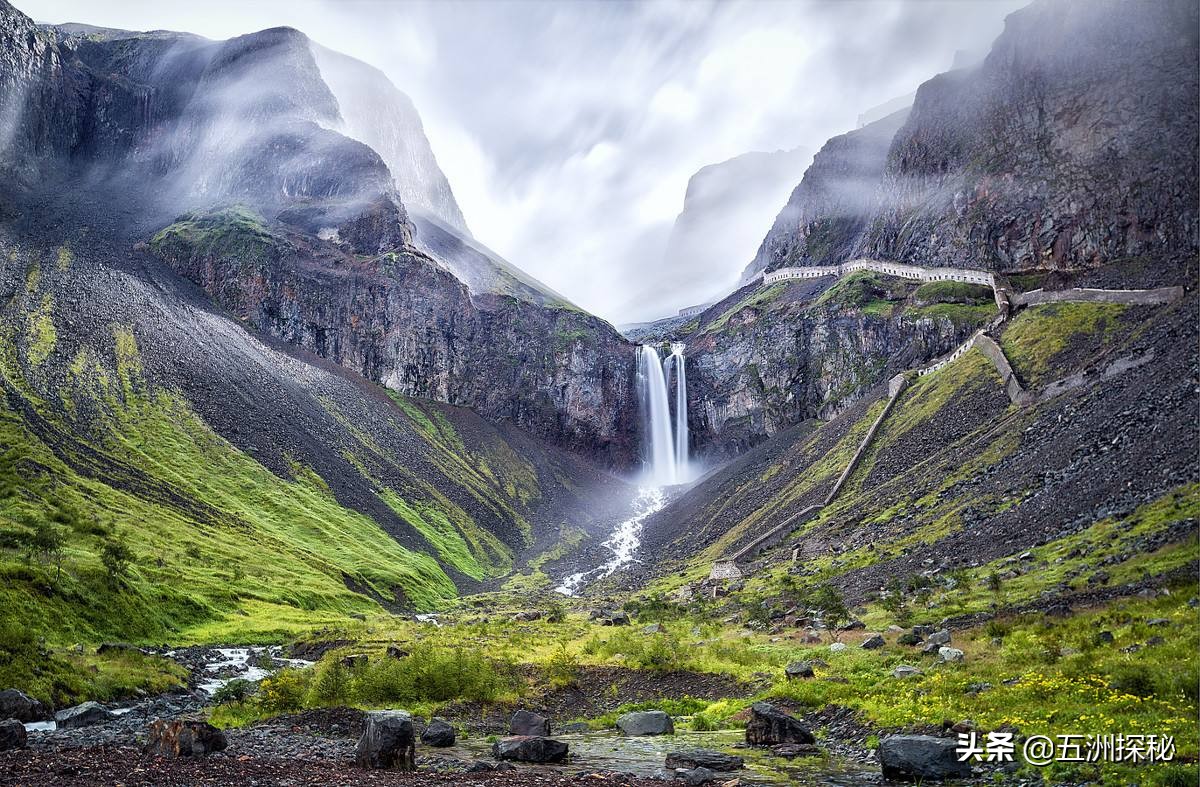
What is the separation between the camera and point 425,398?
555ft

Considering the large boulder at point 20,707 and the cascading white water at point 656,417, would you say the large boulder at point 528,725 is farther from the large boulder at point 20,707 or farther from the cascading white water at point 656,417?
the cascading white water at point 656,417

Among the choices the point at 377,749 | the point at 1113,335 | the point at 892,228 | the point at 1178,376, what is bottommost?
the point at 377,749

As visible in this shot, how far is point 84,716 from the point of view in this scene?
26.7 metres

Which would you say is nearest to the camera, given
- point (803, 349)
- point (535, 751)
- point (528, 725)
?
point (535, 751)

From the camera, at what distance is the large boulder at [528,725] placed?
22.0 m

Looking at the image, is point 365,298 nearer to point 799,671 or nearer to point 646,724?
point 799,671

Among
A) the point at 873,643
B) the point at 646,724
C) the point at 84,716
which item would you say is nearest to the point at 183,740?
the point at 84,716

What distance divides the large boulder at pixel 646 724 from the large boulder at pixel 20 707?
74.6 feet

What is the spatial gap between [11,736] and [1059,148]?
5869 inches

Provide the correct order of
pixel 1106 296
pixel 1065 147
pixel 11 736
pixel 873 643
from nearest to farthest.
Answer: pixel 11 736, pixel 873 643, pixel 1106 296, pixel 1065 147

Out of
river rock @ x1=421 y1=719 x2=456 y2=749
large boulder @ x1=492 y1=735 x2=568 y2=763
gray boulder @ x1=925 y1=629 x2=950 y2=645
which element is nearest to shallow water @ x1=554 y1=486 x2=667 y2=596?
gray boulder @ x1=925 y1=629 x2=950 y2=645

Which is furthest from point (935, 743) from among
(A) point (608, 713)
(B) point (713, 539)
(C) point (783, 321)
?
(C) point (783, 321)

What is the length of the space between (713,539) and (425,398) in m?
102

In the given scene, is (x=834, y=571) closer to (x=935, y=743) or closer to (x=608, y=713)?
(x=608, y=713)
